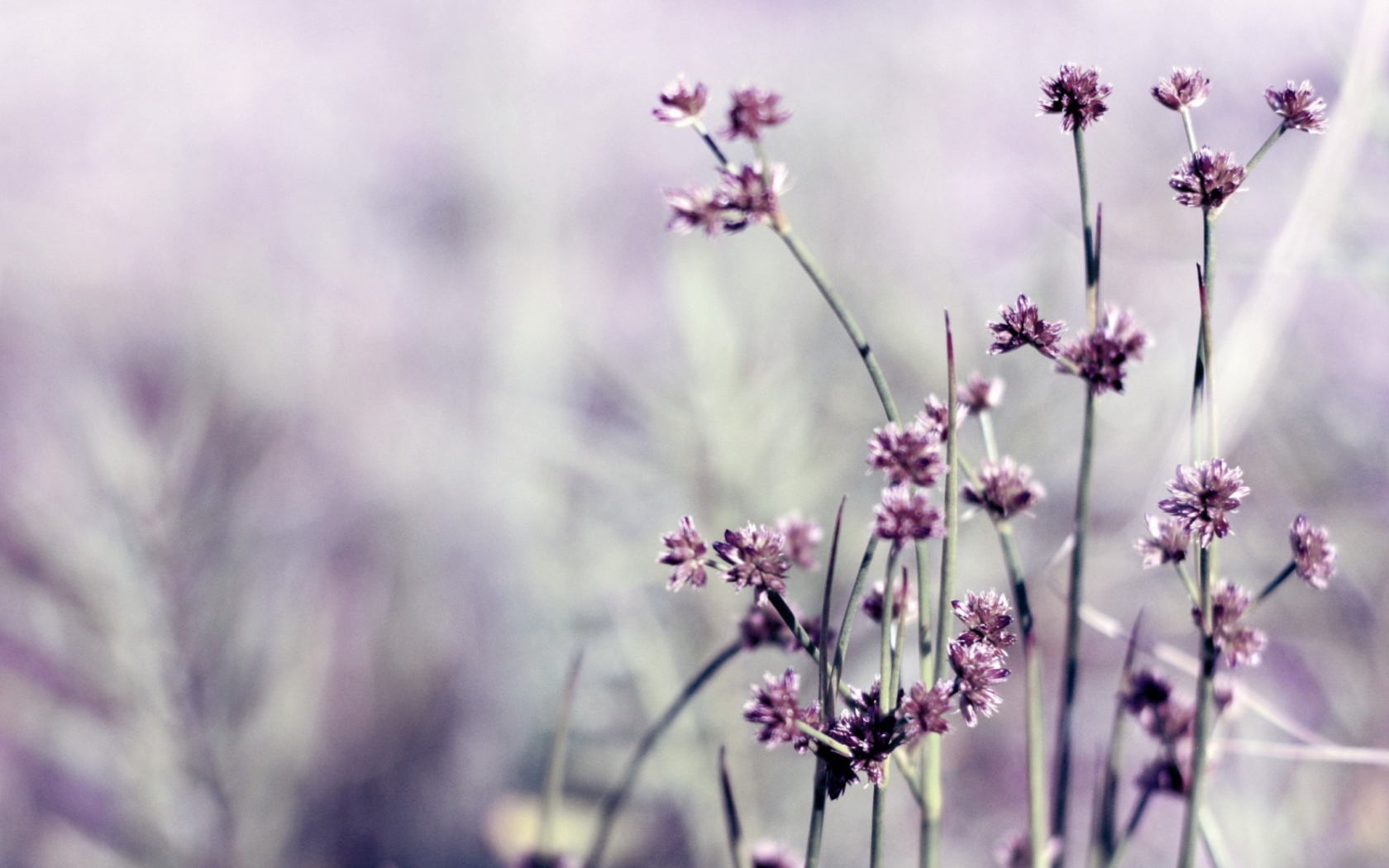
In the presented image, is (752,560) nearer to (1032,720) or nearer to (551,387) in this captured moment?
(1032,720)

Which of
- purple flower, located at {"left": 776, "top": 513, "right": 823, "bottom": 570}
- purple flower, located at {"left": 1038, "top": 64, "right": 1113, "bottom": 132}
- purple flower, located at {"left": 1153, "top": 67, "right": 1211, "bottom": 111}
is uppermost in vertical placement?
purple flower, located at {"left": 1153, "top": 67, "right": 1211, "bottom": 111}

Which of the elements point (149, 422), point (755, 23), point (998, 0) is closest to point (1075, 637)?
point (149, 422)

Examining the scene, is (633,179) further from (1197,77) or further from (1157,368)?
(1197,77)

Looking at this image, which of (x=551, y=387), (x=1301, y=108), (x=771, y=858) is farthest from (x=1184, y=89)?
(x=551, y=387)

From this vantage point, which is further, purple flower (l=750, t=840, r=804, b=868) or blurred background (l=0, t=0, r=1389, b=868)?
blurred background (l=0, t=0, r=1389, b=868)

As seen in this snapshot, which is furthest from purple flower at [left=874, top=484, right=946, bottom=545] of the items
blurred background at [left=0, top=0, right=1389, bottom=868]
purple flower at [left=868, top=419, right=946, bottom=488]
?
blurred background at [left=0, top=0, right=1389, bottom=868]

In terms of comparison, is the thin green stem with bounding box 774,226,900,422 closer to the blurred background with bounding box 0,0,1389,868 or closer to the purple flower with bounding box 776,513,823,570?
the purple flower with bounding box 776,513,823,570
